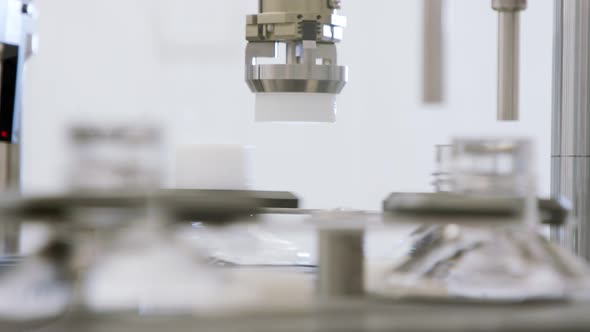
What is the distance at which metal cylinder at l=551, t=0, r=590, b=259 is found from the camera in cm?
101

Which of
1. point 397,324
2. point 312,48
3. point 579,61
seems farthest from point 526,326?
point 579,61

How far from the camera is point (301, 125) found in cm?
251

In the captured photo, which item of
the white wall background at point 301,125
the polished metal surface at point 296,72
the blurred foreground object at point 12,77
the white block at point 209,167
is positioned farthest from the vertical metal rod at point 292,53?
the white wall background at point 301,125

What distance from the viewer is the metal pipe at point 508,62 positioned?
0.56 metres

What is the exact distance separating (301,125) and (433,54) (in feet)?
6.69

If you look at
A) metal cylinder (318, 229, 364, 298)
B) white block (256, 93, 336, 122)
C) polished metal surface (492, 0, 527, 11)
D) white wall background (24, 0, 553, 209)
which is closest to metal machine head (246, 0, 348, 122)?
white block (256, 93, 336, 122)

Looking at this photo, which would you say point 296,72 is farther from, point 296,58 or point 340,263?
point 340,263

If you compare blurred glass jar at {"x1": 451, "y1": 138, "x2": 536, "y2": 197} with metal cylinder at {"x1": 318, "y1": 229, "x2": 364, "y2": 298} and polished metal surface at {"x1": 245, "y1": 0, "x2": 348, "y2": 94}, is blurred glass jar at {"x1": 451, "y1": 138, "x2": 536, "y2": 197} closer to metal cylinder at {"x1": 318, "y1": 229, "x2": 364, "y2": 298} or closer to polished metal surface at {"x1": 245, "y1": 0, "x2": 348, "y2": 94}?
metal cylinder at {"x1": 318, "y1": 229, "x2": 364, "y2": 298}

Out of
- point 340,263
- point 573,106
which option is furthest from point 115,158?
point 573,106

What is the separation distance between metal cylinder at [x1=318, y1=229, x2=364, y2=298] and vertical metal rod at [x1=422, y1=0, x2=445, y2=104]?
0.07 m

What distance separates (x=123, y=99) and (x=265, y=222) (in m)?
2.14

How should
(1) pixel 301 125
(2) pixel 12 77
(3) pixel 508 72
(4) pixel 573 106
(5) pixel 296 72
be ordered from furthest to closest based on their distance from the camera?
(1) pixel 301 125, (2) pixel 12 77, (4) pixel 573 106, (5) pixel 296 72, (3) pixel 508 72

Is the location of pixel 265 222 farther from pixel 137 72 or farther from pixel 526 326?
pixel 137 72

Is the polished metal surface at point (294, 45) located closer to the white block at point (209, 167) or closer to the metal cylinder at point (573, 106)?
the white block at point (209, 167)
